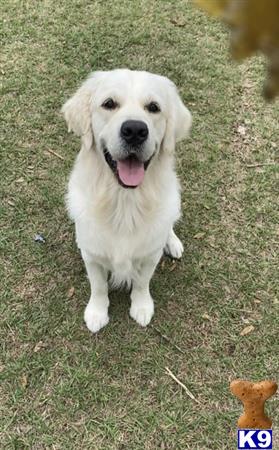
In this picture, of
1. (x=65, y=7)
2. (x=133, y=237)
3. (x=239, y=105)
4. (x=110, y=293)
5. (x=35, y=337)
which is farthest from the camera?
(x=65, y=7)

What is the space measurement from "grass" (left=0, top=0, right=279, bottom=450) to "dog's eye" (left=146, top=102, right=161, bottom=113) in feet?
3.58

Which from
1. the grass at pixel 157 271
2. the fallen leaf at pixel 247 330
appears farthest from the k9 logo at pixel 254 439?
the fallen leaf at pixel 247 330

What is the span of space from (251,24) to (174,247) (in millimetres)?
2603

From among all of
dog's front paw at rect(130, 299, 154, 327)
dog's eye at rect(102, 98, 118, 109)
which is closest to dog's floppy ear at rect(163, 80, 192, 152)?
dog's eye at rect(102, 98, 118, 109)

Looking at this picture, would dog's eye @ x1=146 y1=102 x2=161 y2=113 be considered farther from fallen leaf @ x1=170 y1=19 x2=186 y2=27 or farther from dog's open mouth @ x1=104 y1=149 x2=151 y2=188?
fallen leaf @ x1=170 y1=19 x2=186 y2=27

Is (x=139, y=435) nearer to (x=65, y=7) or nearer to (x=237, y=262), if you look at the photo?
(x=237, y=262)

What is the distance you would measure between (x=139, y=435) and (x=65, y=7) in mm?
3295

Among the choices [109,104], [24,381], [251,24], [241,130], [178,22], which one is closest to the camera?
[251,24]

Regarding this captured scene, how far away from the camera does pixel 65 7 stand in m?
4.12

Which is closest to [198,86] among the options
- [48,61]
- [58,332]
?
[48,61]

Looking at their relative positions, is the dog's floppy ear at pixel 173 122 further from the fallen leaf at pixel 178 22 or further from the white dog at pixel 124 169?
the fallen leaf at pixel 178 22

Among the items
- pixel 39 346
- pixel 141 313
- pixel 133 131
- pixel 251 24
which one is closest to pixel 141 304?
pixel 141 313

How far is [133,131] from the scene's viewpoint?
1908mm

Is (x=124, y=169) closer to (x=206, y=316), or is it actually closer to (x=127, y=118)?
(x=127, y=118)
